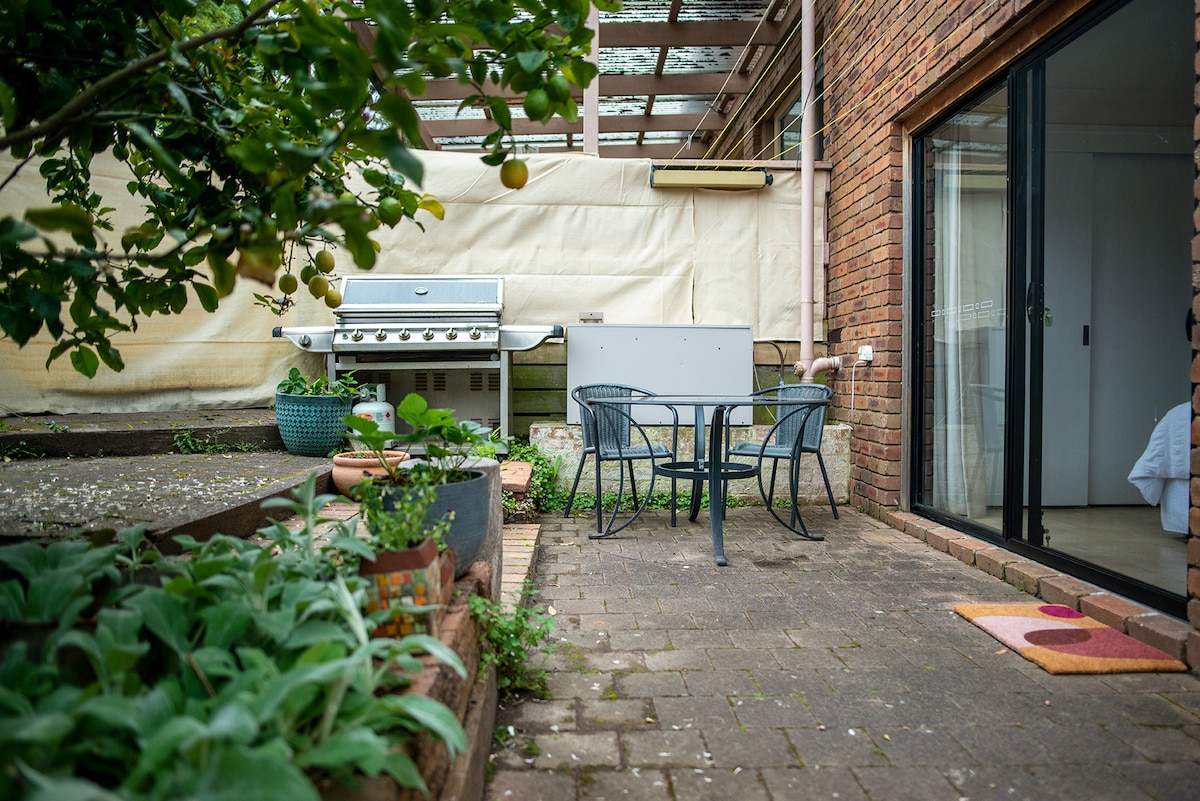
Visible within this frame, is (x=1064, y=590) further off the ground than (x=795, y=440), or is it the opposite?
(x=795, y=440)

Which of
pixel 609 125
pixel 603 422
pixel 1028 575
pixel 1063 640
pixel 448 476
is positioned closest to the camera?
pixel 448 476

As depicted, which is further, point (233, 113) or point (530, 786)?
point (530, 786)

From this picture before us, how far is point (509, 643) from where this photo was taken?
1.90m

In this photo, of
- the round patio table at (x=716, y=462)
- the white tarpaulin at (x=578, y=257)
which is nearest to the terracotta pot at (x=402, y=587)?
the round patio table at (x=716, y=462)

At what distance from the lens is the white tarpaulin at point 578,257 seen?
5.09m

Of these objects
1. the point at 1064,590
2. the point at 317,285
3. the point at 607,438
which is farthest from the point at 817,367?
the point at 317,285

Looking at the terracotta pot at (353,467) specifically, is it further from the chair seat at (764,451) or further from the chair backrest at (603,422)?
the chair seat at (764,451)

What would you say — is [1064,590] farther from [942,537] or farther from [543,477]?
[543,477]

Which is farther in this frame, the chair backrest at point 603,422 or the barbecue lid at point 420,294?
the barbecue lid at point 420,294

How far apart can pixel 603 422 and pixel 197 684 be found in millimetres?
3162

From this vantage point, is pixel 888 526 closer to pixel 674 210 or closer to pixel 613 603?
pixel 613 603

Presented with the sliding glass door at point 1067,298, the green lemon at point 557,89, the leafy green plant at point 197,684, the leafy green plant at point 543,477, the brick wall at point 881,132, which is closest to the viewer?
the leafy green plant at point 197,684

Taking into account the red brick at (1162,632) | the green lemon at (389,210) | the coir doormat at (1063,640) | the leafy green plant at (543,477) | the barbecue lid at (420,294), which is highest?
the barbecue lid at (420,294)

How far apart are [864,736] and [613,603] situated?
3.81 ft
